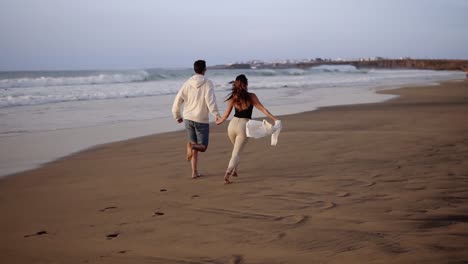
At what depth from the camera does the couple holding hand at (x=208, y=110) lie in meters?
7.08

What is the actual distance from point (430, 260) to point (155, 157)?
6.10 metres

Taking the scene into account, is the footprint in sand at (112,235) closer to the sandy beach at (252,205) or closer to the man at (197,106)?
the sandy beach at (252,205)

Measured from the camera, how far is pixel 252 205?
582cm

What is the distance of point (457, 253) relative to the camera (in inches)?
156

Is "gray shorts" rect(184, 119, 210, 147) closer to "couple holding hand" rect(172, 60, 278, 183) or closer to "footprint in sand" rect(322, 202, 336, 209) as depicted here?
"couple holding hand" rect(172, 60, 278, 183)

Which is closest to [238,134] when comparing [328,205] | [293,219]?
[328,205]

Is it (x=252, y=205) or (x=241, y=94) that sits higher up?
(x=241, y=94)

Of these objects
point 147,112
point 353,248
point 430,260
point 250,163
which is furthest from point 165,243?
point 147,112

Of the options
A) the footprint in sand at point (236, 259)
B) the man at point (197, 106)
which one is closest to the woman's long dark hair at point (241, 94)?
the man at point (197, 106)

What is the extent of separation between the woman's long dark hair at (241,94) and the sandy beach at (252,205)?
3.53ft

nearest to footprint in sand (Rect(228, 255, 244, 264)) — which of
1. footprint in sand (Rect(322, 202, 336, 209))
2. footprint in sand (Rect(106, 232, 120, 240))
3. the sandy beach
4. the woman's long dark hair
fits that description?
the sandy beach

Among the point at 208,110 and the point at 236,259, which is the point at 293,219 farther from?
the point at 208,110

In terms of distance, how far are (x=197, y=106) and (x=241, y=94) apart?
2.39ft

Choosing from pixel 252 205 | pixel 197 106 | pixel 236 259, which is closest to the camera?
pixel 236 259
